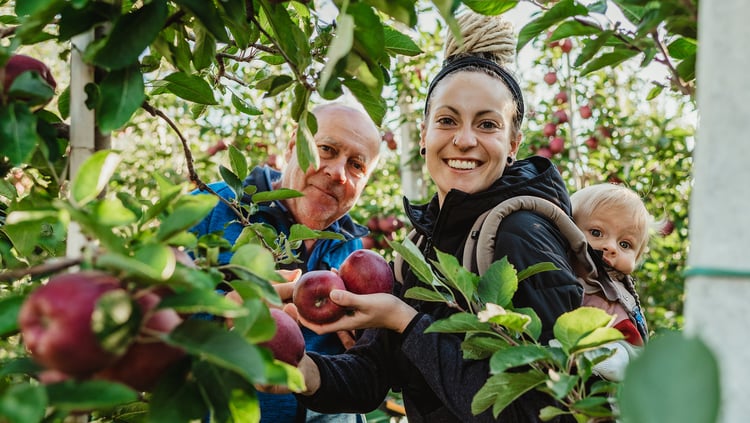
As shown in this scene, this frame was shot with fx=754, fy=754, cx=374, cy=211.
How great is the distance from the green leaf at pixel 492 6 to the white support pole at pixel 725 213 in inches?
21.3

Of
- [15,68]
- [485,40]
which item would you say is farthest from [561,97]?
[15,68]

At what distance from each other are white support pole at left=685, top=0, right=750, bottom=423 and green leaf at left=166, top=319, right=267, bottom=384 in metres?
0.38

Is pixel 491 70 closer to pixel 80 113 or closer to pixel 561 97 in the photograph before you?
pixel 80 113

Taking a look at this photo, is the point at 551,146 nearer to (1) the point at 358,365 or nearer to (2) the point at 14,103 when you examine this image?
(1) the point at 358,365

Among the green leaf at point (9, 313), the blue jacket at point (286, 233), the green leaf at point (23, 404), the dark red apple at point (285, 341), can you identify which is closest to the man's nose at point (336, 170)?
the blue jacket at point (286, 233)

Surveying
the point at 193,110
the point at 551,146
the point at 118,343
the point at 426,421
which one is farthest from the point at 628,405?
the point at 551,146

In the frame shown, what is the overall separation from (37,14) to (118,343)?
1.32 ft

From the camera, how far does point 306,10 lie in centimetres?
151

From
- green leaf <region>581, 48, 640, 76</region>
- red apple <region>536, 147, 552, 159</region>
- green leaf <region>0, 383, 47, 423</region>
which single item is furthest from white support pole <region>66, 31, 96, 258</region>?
red apple <region>536, 147, 552, 159</region>

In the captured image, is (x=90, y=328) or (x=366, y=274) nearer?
(x=90, y=328)

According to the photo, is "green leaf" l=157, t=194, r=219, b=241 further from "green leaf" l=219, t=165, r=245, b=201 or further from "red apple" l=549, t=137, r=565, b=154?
"red apple" l=549, t=137, r=565, b=154

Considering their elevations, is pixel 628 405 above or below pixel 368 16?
below

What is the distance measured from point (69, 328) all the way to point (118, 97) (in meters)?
0.34

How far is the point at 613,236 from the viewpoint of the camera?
2152 millimetres
